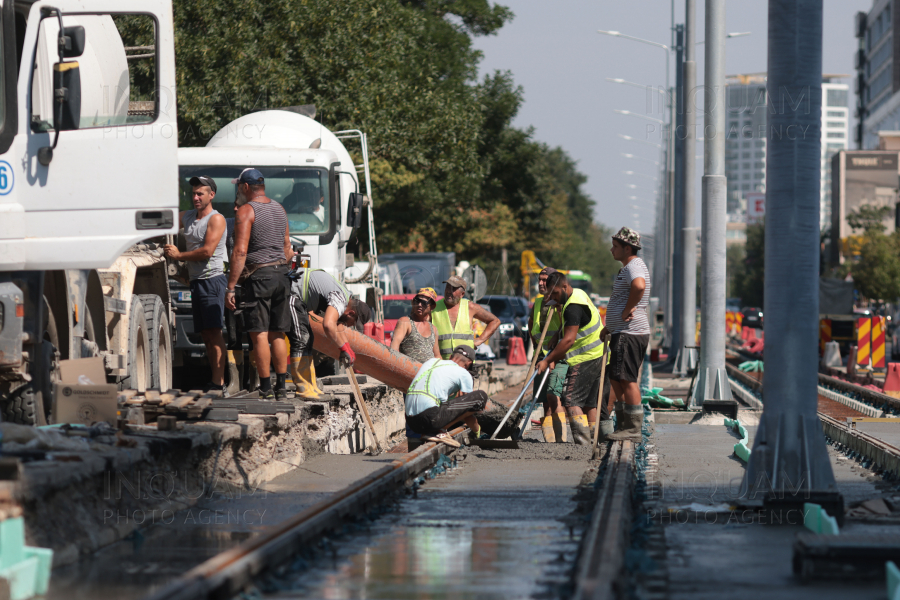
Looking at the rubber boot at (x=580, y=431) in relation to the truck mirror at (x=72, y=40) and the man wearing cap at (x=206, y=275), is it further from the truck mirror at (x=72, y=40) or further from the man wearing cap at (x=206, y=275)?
the truck mirror at (x=72, y=40)

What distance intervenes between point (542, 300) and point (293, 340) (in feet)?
9.19

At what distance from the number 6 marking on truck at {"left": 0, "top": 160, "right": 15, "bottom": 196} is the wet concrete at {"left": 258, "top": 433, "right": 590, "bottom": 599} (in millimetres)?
3295

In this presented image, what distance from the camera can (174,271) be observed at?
13.9 metres

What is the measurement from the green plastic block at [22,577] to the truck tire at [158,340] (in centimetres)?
634

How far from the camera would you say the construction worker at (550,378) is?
12312 mm

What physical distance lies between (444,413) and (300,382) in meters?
1.64

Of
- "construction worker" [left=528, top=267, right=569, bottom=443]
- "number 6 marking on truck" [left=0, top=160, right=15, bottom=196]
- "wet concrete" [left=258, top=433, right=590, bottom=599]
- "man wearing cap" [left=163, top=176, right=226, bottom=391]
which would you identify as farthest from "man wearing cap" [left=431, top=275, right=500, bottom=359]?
"number 6 marking on truck" [left=0, top=160, right=15, bottom=196]

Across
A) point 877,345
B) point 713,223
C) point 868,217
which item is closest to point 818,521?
point 713,223

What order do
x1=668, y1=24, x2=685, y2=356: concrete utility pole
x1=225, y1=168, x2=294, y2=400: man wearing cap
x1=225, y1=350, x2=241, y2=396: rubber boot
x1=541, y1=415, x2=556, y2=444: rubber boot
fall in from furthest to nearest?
x1=668, y1=24, x2=685, y2=356: concrete utility pole → x1=541, y1=415, x2=556, y2=444: rubber boot → x1=225, y1=350, x2=241, y2=396: rubber boot → x1=225, y1=168, x2=294, y2=400: man wearing cap

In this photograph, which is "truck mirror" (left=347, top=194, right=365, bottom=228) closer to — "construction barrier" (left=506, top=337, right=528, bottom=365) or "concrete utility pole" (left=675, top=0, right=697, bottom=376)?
"concrete utility pole" (left=675, top=0, right=697, bottom=376)

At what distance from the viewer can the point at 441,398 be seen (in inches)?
440

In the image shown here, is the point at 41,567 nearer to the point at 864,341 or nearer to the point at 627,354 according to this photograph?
the point at 627,354

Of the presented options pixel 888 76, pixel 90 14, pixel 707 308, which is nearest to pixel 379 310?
pixel 707 308

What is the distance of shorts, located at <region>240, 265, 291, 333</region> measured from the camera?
10531 millimetres
